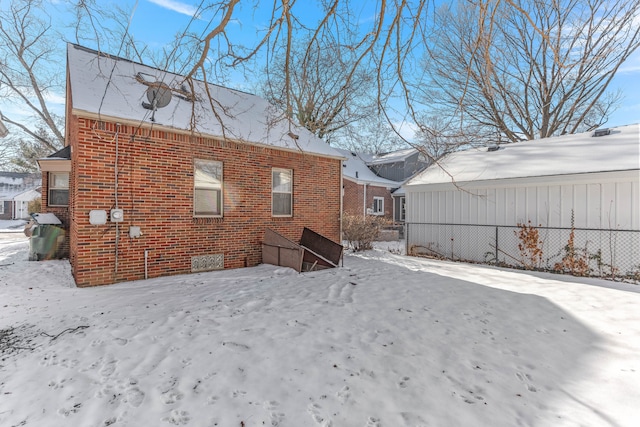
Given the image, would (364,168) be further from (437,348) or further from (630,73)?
(437,348)

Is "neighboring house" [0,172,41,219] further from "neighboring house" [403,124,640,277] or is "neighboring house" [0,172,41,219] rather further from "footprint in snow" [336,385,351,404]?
"footprint in snow" [336,385,351,404]

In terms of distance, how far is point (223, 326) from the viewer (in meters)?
3.87

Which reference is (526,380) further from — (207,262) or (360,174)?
(360,174)

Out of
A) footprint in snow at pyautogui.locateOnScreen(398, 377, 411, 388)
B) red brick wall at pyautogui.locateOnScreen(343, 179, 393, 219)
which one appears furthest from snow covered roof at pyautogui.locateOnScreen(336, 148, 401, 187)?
footprint in snow at pyautogui.locateOnScreen(398, 377, 411, 388)

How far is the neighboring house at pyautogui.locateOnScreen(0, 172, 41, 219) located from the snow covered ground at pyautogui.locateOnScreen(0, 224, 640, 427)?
3824 centimetres

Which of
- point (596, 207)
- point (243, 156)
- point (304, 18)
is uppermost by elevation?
point (304, 18)

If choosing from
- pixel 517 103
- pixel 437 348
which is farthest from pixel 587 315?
pixel 517 103

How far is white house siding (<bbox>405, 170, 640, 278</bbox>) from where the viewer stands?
718 centimetres

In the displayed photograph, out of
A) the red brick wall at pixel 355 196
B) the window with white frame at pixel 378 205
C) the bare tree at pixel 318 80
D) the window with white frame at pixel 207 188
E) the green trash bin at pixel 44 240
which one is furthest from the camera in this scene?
the window with white frame at pixel 378 205

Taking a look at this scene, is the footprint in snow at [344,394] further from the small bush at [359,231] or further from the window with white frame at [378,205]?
the window with white frame at [378,205]

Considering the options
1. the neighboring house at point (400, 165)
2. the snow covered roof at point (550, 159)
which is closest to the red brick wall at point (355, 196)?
the neighboring house at point (400, 165)

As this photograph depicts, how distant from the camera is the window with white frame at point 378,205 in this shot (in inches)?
793

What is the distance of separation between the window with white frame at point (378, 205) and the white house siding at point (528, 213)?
8.52 meters

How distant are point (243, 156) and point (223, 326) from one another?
4897 mm
